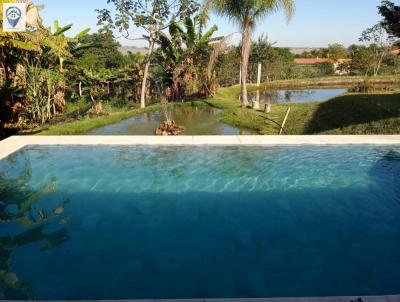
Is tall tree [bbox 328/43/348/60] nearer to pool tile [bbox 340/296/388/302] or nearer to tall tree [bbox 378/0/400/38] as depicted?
tall tree [bbox 378/0/400/38]

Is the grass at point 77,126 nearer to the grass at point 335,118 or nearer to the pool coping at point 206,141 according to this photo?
the pool coping at point 206,141

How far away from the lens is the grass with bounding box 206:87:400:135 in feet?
48.4

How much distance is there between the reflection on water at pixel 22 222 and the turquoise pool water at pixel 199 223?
2 cm

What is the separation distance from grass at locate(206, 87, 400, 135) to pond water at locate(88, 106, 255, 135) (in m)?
0.92

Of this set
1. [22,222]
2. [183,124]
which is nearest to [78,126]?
[183,124]

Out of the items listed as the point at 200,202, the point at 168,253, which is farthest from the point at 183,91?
the point at 168,253

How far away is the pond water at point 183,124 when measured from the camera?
15.5 m

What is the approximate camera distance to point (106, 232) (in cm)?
657

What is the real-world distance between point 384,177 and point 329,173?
1449 millimetres

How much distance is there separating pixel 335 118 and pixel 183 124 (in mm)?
7360

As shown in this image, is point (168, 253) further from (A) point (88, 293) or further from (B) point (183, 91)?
(B) point (183, 91)

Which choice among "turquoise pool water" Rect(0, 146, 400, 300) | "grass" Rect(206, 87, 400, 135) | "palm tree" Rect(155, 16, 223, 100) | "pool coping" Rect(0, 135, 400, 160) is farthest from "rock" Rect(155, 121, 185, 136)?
"palm tree" Rect(155, 16, 223, 100)

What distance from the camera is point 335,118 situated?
54.6 ft

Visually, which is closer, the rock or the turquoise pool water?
the turquoise pool water
